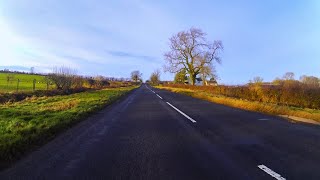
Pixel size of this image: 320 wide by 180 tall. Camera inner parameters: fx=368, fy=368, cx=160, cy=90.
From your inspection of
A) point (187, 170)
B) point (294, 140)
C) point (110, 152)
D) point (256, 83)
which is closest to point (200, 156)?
point (187, 170)

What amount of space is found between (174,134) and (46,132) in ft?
13.0

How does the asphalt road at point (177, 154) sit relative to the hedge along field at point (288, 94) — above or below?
below

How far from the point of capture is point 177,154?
8.30m

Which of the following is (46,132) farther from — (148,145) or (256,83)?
(256,83)

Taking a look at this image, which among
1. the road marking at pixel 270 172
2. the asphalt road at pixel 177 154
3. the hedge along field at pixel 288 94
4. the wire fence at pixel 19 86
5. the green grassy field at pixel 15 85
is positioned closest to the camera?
the road marking at pixel 270 172

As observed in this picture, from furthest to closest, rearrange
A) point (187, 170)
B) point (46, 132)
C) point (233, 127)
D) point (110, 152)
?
point (233, 127)
point (46, 132)
point (110, 152)
point (187, 170)

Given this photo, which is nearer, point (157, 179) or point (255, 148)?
point (157, 179)

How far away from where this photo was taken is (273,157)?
7.99 m

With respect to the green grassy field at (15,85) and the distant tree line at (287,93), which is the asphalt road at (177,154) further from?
the green grassy field at (15,85)

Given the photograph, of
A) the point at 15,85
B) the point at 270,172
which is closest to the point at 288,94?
the point at 270,172

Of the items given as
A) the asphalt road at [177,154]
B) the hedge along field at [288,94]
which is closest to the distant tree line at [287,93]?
the hedge along field at [288,94]

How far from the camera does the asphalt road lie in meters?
6.54

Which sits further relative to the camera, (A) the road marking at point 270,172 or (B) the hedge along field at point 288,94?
(B) the hedge along field at point 288,94

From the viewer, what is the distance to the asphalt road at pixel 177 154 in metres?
6.54
